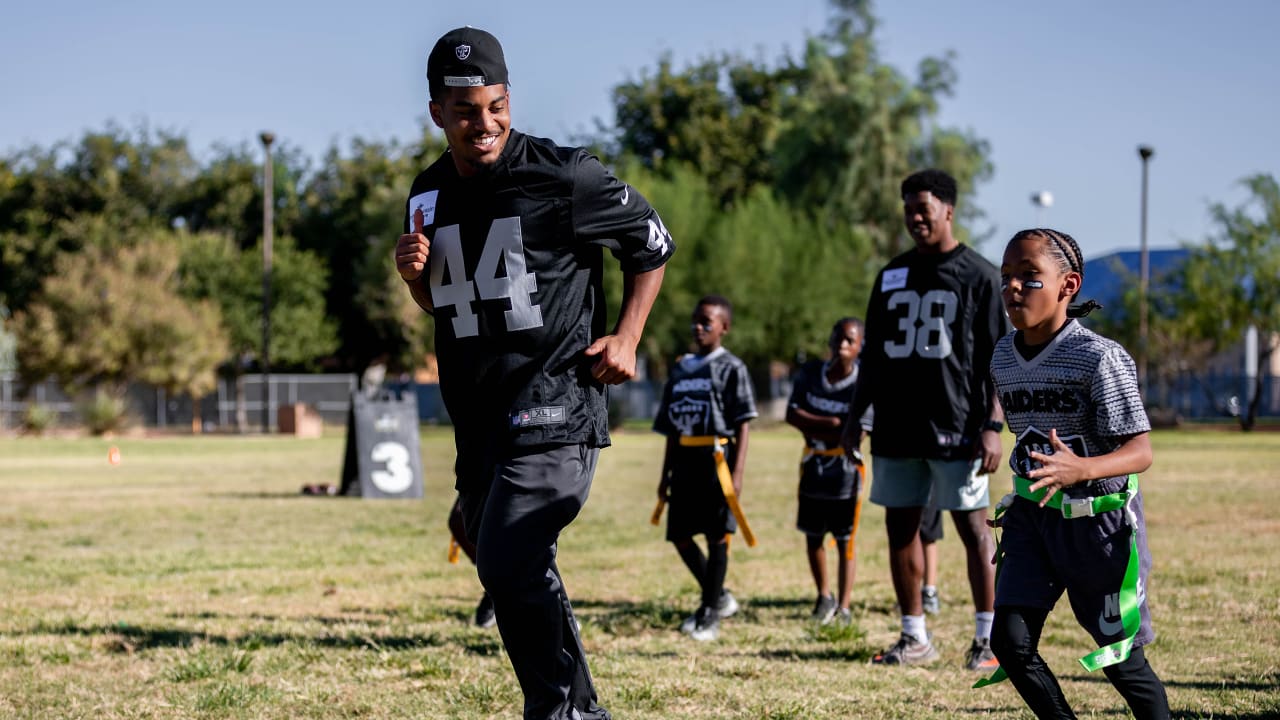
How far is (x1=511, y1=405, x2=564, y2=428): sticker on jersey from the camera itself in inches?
152

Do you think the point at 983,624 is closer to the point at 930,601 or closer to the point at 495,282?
the point at 930,601

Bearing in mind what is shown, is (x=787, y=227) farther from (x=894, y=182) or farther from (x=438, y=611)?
(x=438, y=611)

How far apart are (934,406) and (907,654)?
1164 mm

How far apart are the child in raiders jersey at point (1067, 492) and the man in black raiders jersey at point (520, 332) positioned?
49.2 inches

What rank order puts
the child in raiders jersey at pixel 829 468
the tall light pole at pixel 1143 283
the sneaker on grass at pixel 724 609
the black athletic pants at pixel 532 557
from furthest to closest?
1. the tall light pole at pixel 1143 283
2. the child in raiders jersey at pixel 829 468
3. the sneaker on grass at pixel 724 609
4. the black athletic pants at pixel 532 557

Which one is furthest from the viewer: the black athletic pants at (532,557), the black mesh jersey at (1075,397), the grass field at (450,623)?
the grass field at (450,623)

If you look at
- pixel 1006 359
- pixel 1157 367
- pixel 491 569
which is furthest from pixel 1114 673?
pixel 1157 367

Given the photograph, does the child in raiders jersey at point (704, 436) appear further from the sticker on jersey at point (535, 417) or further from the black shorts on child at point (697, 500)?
the sticker on jersey at point (535, 417)

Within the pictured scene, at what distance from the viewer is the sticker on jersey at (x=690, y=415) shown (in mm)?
7645

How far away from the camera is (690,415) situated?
7676 millimetres

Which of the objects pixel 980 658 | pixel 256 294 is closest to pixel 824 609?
pixel 980 658

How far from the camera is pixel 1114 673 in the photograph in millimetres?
3893

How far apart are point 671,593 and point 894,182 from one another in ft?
130

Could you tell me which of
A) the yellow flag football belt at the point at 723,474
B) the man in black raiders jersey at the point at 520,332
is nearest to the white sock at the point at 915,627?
the yellow flag football belt at the point at 723,474
